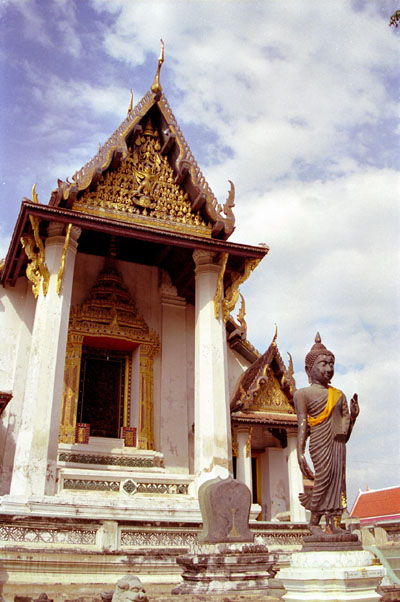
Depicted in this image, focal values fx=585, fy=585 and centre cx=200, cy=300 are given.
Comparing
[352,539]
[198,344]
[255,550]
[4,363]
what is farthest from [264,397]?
[352,539]

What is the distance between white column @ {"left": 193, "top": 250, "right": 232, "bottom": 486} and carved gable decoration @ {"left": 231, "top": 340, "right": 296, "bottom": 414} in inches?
67.7

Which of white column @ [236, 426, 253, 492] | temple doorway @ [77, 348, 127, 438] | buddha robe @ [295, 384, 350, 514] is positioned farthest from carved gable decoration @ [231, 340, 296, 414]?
buddha robe @ [295, 384, 350, 514]

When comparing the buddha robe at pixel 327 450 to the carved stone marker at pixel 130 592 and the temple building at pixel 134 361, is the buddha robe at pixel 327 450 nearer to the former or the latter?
the carved stone marker at pixel 130 592

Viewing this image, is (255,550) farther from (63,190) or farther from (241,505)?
(63,190)

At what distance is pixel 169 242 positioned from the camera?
10070 millimetres

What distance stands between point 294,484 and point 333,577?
7.31 m

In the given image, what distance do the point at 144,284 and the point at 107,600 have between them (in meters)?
8.30

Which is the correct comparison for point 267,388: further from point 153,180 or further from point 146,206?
point 153,180

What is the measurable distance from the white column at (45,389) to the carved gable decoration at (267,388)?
157 inches

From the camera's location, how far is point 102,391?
36.6 ft

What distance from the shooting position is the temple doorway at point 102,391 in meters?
10.9

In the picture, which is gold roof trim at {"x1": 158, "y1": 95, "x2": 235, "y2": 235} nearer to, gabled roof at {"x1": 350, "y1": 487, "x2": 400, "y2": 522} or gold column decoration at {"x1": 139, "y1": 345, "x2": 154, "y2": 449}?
gold column decoration at {"x1": 139, "y1": 345, "x2": 154, "y2": 449}

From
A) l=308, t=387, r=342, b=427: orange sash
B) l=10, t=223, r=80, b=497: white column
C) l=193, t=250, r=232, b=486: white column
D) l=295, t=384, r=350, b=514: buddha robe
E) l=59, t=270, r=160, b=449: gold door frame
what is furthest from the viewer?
l=59, t=270, r=160, b=449: gold door frame

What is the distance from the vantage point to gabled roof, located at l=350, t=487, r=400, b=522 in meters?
19.7
